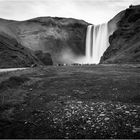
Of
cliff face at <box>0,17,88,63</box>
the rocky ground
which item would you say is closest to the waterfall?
cliff face at <box>0,17,88,63</box>

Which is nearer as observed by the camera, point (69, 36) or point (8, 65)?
point (8, 65)

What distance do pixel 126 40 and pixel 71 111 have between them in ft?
137

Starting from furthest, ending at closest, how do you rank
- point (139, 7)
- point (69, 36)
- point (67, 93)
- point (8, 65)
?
1. point (69, 36)
2. point (139, 7)
3. point (8, 65)
4. point (67, 93)

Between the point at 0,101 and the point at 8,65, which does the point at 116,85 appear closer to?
the point at 0,101

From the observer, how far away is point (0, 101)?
44.8ft

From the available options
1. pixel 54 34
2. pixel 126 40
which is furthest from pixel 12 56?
pixel 54 34

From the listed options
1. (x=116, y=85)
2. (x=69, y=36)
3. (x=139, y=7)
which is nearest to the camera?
(x=116, y=85)

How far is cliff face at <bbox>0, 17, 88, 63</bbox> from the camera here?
258ft

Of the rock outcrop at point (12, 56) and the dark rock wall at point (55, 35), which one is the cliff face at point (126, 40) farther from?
the dark rock wall at point (55, 35)

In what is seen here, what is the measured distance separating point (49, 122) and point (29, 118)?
114 centimetres

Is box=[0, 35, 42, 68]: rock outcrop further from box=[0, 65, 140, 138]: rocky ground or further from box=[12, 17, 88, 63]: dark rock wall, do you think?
box=[0, 65, 140, 138]: rocky ground

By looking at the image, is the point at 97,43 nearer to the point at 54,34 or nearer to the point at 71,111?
the point at 54,34

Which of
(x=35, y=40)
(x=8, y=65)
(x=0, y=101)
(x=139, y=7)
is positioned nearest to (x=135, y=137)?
(x=0, y=101)

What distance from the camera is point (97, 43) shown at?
6738cm
